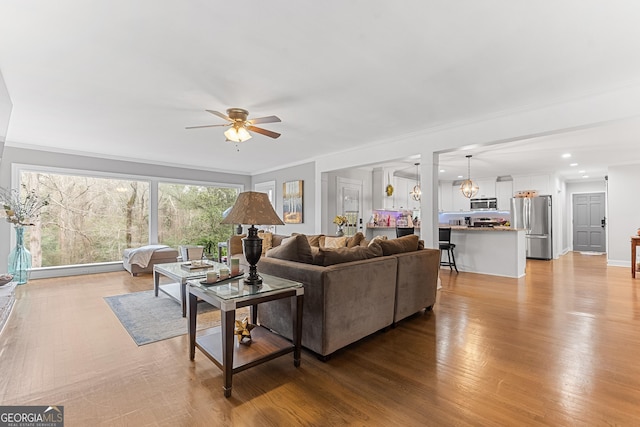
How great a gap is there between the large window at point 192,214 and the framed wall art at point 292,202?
1855 mm

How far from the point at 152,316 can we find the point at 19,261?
11.2 feet

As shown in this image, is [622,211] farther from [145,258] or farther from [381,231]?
[145,258]

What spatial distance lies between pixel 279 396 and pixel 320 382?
0.31 m

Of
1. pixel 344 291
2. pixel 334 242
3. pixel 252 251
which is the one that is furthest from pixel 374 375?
pixel 334 242

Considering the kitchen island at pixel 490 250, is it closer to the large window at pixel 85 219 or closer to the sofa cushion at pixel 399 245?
the sofa cushion at pixel 399 245

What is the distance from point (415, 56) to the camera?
97.0 inches

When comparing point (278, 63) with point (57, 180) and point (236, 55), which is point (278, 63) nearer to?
point (236, 55)

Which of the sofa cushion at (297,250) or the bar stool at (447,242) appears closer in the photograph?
the sofa cushion at (297,250)

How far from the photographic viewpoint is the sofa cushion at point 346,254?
2465 millimetres

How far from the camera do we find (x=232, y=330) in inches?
73.5

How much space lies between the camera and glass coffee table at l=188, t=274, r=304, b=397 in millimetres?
1865

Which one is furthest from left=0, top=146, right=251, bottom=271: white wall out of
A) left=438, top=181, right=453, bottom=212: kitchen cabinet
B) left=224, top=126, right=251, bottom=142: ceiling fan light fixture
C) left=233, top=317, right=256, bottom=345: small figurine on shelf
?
left=438, top=181, right=453, bottom=212: kitchen cabinet

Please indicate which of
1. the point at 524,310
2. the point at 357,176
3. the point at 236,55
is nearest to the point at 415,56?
the point at 236,55

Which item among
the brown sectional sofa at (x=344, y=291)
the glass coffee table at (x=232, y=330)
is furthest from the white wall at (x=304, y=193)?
the glass coffee table at (x=232, y=330)
